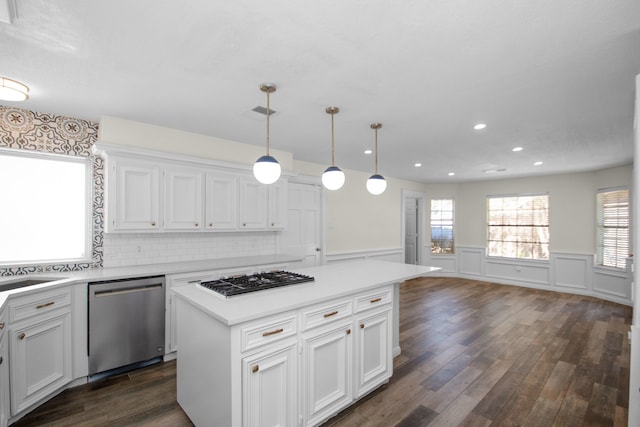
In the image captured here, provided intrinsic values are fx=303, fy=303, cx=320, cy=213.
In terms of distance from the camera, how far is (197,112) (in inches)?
120

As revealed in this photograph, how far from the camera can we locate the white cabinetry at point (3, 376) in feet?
6.37

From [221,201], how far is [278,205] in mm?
851

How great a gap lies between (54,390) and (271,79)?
9.99 feet

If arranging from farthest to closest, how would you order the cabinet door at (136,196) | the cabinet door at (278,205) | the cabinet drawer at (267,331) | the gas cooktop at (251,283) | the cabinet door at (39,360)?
the cabinet door at (278,205) < the cabinet door at (136,196) < the cabinet door at (39,360) < the gas cooktop at (251,283) < the cabinet drawer at (267,331)

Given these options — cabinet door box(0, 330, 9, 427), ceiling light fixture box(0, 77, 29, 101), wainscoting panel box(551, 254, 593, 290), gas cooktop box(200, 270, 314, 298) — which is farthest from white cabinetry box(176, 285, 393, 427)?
wainscoting panel box(551, 254, 593, 290)

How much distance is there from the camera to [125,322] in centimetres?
285

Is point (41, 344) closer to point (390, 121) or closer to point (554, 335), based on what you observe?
point (390, 121)

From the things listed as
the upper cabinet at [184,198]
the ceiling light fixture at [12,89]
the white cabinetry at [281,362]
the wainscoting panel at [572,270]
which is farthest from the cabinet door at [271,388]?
the wainscoting panel at [572,270]

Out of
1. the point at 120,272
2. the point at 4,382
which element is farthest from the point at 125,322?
the point at 4,382

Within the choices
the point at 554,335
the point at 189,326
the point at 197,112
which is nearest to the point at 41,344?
the point at 189,326

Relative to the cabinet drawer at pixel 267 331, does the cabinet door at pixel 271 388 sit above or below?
below

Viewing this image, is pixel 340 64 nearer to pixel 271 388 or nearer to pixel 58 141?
pixel 271 388

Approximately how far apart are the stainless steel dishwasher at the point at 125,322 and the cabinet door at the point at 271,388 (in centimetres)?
177

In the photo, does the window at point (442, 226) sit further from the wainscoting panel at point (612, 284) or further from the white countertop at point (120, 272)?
the white countertop at point (120, 272)
